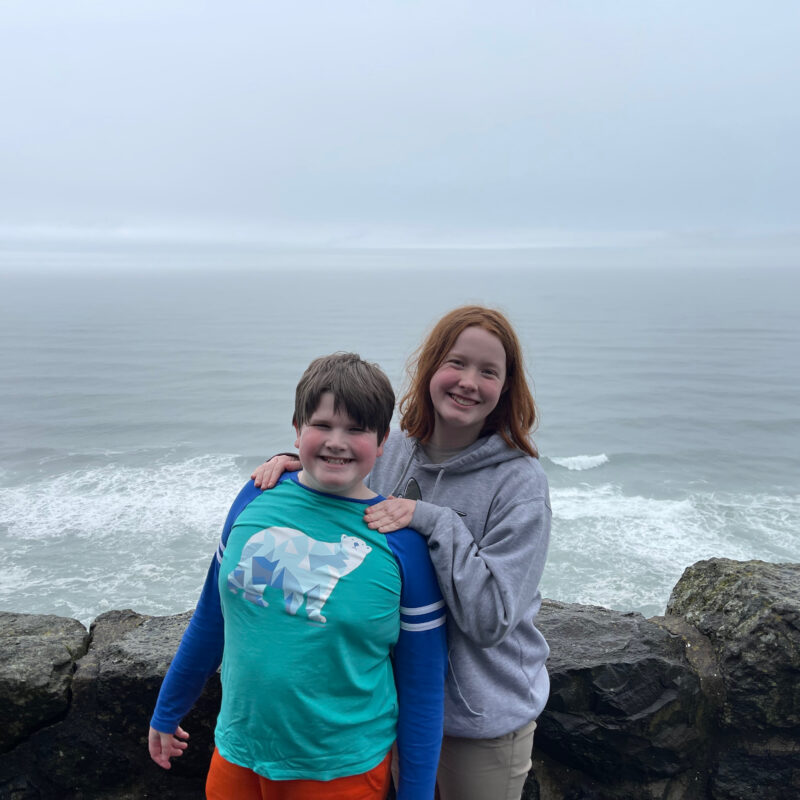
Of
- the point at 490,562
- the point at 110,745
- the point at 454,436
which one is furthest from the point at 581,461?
the point at 490,562

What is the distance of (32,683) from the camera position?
2871 millimetres

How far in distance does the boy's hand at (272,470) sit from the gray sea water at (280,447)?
72 centimetres

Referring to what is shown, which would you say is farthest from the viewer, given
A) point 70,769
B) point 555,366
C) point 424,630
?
point 555,366

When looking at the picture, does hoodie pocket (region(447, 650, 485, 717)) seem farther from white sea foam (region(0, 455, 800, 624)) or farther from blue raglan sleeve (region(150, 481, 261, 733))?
white sea foam (region(0, 455, 800, 624))

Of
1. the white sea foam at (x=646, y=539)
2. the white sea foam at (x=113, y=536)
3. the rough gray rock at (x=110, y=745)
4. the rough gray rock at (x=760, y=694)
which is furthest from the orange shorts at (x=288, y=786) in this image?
the white sea foam at (x=113, y=536)

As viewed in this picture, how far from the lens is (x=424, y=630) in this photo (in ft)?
6.93

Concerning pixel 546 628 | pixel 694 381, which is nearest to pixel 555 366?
pixel 694 381

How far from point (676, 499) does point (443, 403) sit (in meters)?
23.4

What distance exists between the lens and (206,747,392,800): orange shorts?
204 centimetres

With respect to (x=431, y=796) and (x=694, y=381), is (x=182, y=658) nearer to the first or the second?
(x=431, y=796)

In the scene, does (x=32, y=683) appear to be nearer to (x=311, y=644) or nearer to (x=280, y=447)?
(x=311, y=644)

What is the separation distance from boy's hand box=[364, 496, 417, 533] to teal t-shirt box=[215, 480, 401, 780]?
33 mm

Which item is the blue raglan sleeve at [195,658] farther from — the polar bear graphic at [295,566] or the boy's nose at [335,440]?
the boy's nose at [335,440]

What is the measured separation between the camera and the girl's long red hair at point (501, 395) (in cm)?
244
